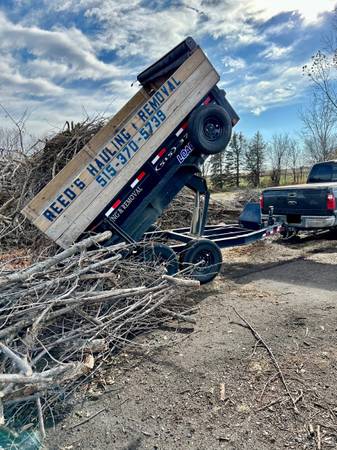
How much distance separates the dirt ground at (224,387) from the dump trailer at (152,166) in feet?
4.34

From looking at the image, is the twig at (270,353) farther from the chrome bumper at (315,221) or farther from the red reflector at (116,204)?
the chrome bumper at (315,221)

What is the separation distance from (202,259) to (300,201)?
3.29 meters

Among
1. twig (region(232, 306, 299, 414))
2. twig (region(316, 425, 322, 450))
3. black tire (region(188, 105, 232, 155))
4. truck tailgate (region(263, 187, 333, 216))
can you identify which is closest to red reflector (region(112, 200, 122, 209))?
black tire (region(188, 105, 232, 155))

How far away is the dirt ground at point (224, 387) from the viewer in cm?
259

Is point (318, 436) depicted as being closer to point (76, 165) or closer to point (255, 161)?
point (76, 165)

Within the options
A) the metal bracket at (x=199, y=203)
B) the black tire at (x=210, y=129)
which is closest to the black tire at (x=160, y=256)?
the metal bracket at (x=199, y=203)

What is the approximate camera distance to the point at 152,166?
205 inches

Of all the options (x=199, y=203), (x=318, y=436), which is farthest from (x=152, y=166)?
(x=318, y=436)

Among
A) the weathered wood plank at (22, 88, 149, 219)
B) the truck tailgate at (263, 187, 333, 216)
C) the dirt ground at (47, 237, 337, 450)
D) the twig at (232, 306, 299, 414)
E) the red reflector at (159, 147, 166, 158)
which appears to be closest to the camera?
the dirt ground at (47, 237, 337, 450)

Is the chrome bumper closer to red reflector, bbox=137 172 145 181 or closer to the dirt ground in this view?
the dirt ground

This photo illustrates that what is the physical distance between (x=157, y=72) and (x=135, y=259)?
303 cm

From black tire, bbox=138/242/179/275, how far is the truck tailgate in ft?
12.3

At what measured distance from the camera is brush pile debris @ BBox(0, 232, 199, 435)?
2.74 meters

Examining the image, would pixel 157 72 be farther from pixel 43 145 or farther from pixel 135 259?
pixel 135 259
